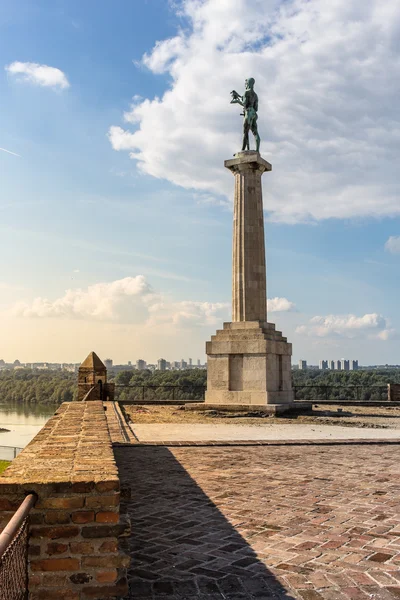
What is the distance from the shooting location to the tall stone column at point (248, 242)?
2116cm

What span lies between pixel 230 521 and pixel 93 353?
15.0 meters

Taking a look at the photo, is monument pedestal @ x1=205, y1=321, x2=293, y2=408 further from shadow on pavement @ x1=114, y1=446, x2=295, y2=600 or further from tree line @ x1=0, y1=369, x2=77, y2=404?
tree line @ x1=0, y1=369, x2=77, y2=404

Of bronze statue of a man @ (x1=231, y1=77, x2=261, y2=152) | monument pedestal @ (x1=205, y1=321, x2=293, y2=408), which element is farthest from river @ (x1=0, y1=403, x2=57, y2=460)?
bronze statue of a man @ (x1=231, y1=77, x2=261, y2=152)

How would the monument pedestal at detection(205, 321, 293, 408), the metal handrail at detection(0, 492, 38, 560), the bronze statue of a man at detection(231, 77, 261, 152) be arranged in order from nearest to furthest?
the metal handrail at detection(0, 492, 38, 560) → the monument pedestal at detection(205, 321, 293, 408) → the bronze statue of a man at detection(231, 77, 261, 152)

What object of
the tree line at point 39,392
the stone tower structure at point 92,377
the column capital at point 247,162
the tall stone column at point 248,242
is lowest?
the tree line at point 39,392

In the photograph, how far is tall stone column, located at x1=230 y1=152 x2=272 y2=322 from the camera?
21156 mm

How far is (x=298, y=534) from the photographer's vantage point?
17.4 feet

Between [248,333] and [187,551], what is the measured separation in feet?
50.6

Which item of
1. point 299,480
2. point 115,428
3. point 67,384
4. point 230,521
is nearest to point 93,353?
point 115,428

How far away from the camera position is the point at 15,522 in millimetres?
2766

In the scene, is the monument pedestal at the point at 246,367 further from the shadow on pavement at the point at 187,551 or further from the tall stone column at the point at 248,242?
the shadow on pavement at the point at 187,551

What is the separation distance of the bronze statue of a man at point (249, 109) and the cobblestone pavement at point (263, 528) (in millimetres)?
15721

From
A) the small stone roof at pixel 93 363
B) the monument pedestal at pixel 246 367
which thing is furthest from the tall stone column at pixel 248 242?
the small stone roof at pixel 93 363

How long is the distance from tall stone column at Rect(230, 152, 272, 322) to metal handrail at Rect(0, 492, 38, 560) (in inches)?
704
